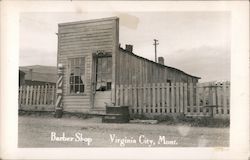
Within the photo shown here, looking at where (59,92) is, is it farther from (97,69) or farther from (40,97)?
(97,69)

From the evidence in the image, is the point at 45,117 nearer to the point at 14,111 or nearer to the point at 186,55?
the point at 14,111

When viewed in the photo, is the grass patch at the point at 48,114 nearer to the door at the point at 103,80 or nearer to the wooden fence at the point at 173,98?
the door at the point at 103,80

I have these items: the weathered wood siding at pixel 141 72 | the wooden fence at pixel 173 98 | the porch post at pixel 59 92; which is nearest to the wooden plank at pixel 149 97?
the wooden fence at pixel 173 98

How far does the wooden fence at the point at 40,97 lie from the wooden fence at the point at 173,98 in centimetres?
60

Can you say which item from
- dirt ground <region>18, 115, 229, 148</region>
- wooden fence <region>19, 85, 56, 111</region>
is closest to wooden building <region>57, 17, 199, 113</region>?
wooden fence <region>19, 85, 56, 111</region>

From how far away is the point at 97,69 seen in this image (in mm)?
4426

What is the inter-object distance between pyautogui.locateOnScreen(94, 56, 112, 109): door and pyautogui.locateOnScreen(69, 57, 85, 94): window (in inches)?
5.7

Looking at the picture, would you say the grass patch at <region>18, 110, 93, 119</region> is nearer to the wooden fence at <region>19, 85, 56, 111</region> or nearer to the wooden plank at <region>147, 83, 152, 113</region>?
the wooden fence at <region>19, 85, 56, 111</region>

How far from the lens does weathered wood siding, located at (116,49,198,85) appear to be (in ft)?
12.6

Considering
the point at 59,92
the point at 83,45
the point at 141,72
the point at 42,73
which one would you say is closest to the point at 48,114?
the point at 59,92

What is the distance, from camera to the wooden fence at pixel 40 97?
361 centimetres

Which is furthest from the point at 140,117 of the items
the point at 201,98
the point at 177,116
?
the point at 201,98

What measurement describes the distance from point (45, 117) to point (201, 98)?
4.04 feet

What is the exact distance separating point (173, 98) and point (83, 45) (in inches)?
34.6
